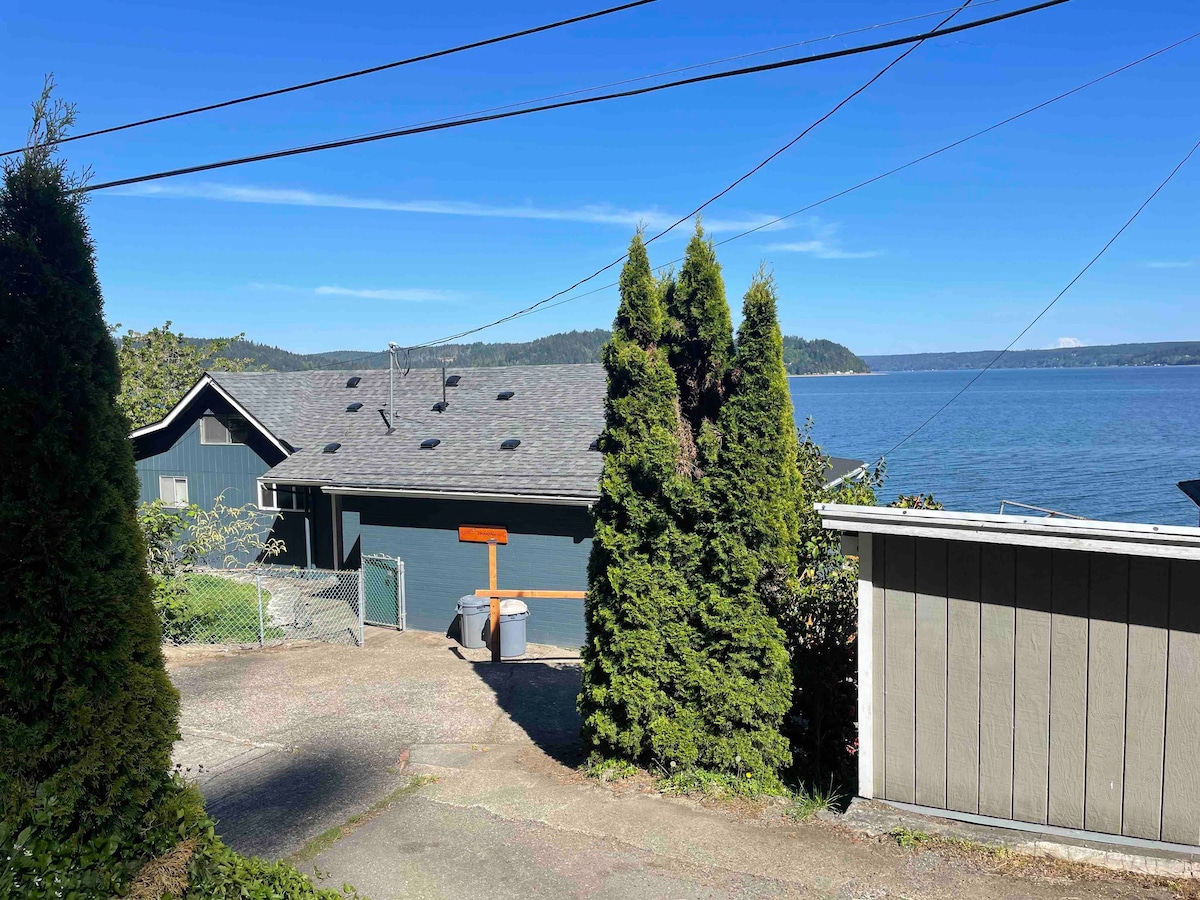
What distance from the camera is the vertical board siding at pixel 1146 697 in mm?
5699

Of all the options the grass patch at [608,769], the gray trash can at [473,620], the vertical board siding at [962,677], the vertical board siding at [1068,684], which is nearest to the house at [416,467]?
the gray trash can at [473,620]

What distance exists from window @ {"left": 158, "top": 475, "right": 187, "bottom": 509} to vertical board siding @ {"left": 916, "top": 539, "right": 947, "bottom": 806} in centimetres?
2043

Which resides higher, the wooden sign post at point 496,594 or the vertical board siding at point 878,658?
the vertical board siding at point 878,658

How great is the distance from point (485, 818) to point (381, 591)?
1041cm

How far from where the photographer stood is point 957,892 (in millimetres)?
5402

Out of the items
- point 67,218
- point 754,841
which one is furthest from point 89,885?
point 754,841

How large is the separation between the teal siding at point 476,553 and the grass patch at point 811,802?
7.75 m

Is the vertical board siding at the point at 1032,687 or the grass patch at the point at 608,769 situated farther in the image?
the grass patch at the point at 608,769

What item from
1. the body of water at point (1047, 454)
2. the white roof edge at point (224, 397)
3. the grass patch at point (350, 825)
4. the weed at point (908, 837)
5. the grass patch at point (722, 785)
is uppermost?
the white roof edge at point (224, 397)

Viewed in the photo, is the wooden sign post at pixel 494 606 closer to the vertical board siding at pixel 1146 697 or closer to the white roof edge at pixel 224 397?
the vertical board siding at pixel 1146 697

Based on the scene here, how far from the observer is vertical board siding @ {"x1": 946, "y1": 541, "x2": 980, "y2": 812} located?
623cm

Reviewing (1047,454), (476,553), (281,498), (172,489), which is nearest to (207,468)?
(172,489)

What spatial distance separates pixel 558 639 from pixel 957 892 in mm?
10165

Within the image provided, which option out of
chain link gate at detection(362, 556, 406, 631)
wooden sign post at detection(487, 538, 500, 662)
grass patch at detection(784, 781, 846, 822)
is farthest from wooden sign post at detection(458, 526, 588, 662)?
grass patch at detection(784, 781, 846, 822)
